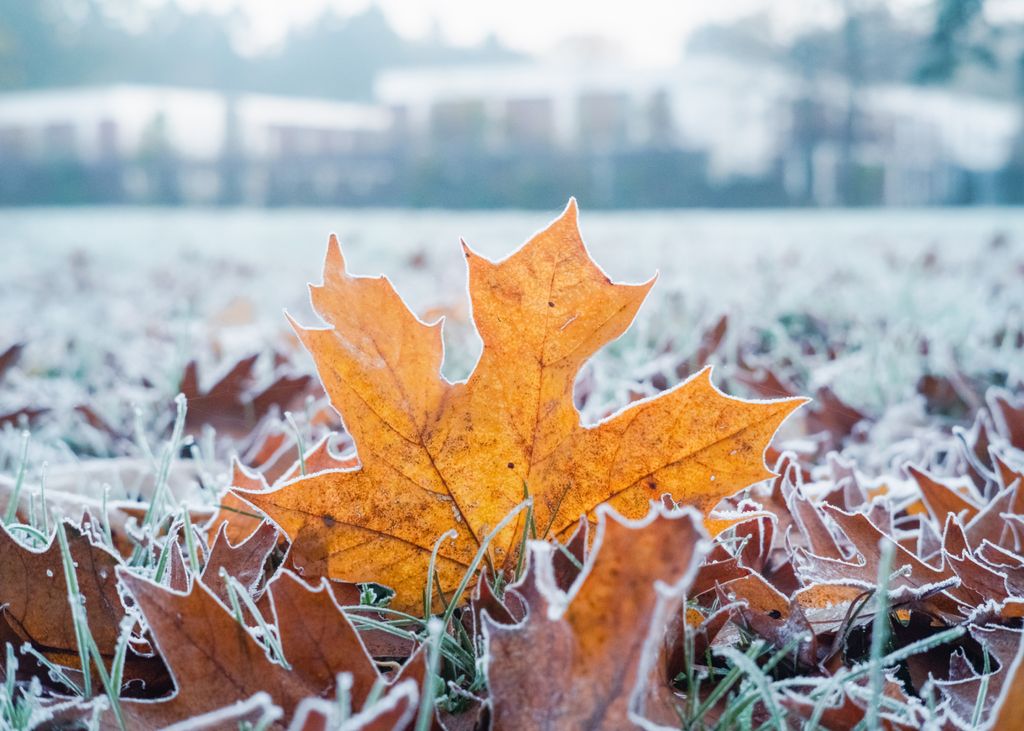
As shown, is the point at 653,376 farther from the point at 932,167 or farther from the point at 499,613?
the point at 932,167

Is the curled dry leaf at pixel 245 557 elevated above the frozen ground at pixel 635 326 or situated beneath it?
elevated above

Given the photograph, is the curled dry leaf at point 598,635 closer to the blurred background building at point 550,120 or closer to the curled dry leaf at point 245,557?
the curled dry leaf at point 245,557

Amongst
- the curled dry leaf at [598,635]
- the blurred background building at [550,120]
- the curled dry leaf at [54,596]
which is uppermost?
the curled dry leaf at [598,635]

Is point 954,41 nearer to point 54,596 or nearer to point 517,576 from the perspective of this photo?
point 517,576

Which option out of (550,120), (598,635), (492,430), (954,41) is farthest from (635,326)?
(550,120)

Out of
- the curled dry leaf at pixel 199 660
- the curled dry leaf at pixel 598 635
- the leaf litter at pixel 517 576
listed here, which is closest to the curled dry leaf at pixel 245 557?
the leaf litter at pixel 517 576

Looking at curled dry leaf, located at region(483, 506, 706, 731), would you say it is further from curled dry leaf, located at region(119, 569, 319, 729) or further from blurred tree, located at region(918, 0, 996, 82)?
blurred tree, located at region(918, 0, 996, 82)
